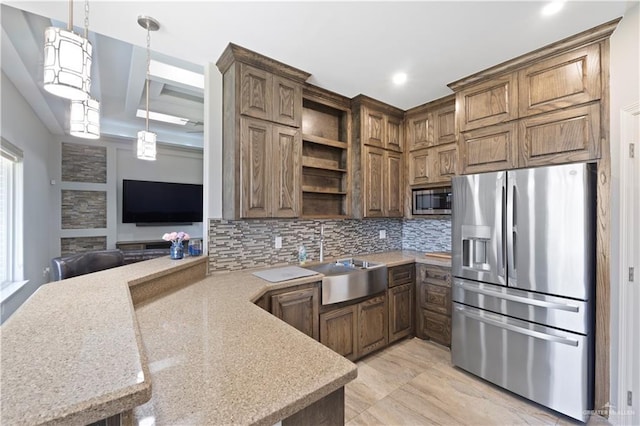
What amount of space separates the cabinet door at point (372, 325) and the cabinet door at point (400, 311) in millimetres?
98

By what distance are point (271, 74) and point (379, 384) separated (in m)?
2.75

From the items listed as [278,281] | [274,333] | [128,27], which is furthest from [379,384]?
[128,27]

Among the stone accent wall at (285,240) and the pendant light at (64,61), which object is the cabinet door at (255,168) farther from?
the pendant light at (64,61)

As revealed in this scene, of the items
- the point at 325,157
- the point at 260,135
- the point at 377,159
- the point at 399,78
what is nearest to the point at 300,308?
the point at 260,135

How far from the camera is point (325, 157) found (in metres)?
3.17

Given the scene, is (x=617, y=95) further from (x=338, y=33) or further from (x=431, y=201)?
(x=338, y=33)

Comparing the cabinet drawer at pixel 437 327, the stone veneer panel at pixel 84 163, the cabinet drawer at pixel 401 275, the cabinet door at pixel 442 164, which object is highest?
the stone veneer panel at pixel 84 163

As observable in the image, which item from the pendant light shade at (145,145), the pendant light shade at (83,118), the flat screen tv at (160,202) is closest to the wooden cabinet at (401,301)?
the pendant light shade at (145,145)

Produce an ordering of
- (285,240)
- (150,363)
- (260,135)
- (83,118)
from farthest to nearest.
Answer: (285,240) → (260,135) → (83,118) → (150,363)

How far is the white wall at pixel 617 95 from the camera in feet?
5.86

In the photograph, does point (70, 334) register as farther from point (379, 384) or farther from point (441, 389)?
point (441, 389)

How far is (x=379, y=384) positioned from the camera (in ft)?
7.60

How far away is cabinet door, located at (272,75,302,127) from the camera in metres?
2.39

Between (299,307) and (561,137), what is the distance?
7.77 feet
